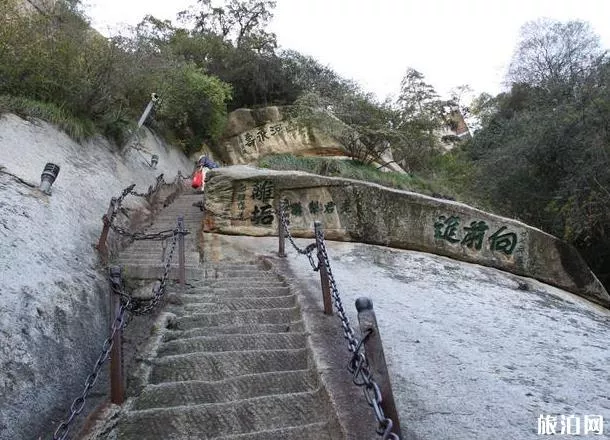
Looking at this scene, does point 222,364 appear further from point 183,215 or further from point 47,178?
point 183,215

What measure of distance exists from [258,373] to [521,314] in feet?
13.4

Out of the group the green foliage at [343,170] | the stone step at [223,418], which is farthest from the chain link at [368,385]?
the green foliage at [343,170]

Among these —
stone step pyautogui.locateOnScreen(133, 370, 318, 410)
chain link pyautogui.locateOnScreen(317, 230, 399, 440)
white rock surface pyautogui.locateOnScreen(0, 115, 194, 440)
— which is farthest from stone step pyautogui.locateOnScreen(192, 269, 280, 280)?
chain link pyautogui.locateOnScreen(317, 230, 399, 440)

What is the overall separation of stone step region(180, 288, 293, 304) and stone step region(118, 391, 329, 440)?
91.2 inches

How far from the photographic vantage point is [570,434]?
285 cm

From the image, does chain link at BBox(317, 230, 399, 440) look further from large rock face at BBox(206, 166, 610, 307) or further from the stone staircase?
large rock face at BBox(206, 166, 610, 307)

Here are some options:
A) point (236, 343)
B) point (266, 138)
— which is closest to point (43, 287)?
point (236, 343)

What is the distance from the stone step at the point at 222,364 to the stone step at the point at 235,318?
2.57ft

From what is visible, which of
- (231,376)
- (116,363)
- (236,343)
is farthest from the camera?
(236,343)

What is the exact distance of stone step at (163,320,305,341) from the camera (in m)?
4.14

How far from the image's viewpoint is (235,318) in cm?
451

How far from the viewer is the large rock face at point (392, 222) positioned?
884cm

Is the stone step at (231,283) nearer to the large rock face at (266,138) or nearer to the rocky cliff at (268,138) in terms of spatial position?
the rocky cliff at (268,138)

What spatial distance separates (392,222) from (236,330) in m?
5.65
